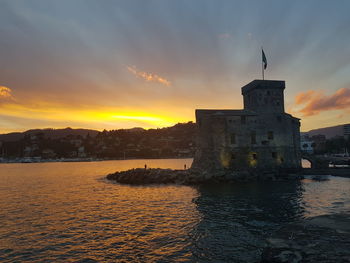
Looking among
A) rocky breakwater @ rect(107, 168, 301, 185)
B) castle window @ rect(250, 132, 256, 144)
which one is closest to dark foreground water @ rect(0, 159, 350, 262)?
rocky breakwater @ rect(107, 168, 301, 185)

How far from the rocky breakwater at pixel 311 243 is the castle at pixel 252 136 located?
3062 centimetres

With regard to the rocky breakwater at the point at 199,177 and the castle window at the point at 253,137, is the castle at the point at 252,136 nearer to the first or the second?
the castle window at the point at 253,137

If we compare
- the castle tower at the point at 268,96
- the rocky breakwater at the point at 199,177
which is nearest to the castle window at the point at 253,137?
the castle tower at the point at 268,96

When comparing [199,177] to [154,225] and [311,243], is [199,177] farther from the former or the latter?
[311,243]

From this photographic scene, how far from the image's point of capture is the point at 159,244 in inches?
513

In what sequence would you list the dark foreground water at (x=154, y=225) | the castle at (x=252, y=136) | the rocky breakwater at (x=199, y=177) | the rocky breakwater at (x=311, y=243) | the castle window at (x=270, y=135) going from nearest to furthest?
the rocky breakwater at (x=311, y=243)
the dark foreground water at (x=154, y=225)
the rocky breakwater at (x=199, y=177)
the castle at (x=252, y=136)
the castle window at (x=270, y=135)

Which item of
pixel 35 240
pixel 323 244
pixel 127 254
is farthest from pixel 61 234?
pixel 323 244

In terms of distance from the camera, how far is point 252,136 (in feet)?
142

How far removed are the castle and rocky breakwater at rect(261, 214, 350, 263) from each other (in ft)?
100

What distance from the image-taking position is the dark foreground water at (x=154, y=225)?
468 inches

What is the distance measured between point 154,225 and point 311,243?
10186 millimetres

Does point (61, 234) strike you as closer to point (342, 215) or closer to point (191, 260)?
point (191, 260)

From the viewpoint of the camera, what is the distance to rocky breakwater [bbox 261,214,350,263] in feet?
25.6

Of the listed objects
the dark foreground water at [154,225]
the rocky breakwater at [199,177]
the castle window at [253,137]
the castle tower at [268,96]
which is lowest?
the dark foreground water at [154,225]
